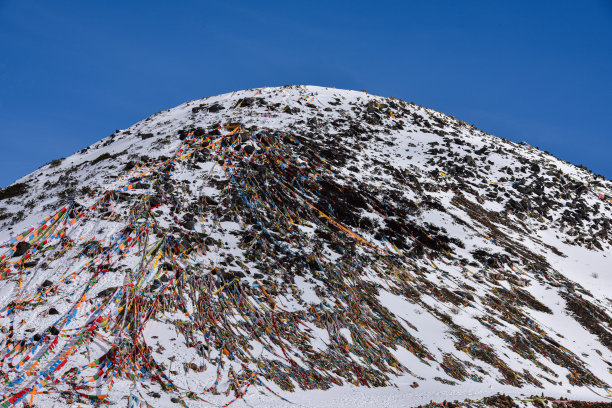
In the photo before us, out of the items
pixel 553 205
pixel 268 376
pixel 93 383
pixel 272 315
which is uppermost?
pixel 553 205

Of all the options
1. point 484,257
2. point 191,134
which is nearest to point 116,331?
point 191,134

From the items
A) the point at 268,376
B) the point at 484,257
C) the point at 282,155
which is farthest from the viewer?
the point at 282,155

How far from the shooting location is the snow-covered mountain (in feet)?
31.5

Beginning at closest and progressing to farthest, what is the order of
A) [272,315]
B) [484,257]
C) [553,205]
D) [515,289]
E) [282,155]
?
[272,315]
[515,289]
[484,257]
[282,155]
[553,205]

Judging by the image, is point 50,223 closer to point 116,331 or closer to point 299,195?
point 116,331

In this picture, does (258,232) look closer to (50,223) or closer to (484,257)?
(50,223)

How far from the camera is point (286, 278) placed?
13.9 metres

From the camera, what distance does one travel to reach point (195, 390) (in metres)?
8.92

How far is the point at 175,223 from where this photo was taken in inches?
587

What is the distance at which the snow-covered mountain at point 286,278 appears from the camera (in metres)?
9.59

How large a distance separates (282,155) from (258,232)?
6800 millimetres

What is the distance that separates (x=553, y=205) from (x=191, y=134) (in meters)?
24.4

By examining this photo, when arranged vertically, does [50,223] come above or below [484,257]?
below

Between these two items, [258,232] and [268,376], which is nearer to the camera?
[268,376]
